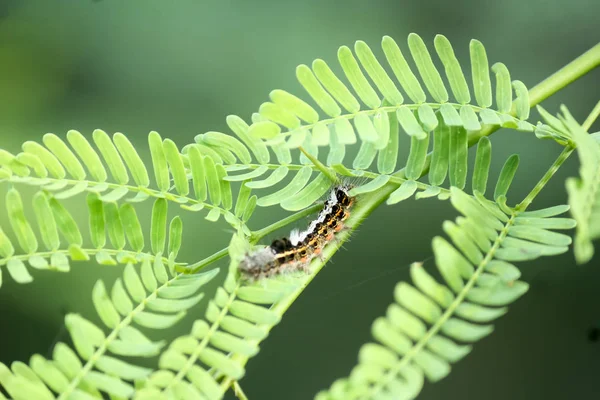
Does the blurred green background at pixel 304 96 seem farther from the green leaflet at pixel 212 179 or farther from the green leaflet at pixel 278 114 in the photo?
the green leaflet at pixel 278 114

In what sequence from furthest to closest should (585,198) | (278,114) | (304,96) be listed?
(304,96)
(278,114)
(585,198)

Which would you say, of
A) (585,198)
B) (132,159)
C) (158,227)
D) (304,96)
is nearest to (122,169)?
(132,159)

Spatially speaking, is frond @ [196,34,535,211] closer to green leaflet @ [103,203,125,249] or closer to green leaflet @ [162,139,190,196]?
green leaflet @ [162,139,190,196]

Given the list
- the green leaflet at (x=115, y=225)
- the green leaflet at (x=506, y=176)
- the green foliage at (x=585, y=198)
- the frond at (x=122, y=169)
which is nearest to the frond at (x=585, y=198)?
the green foliage at (x=585, y=198)

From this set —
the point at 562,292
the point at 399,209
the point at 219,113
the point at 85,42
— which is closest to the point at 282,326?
the point at 399,209

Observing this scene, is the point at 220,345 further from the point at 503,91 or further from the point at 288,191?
the point at 503,91

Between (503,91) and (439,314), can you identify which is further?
(503,91)

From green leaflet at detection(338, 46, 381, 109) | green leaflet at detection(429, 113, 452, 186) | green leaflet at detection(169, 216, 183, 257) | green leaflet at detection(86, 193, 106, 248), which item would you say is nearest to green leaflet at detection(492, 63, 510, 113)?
→ green leaflet at detection(429, 113, 452, 186)

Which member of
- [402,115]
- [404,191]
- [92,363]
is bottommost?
[92,363]
